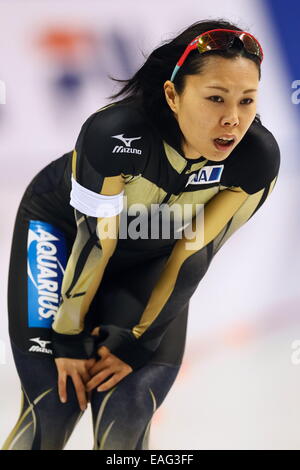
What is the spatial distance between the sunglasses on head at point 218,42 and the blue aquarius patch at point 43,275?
0.58 m

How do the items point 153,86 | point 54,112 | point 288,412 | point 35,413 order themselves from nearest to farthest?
1. point 153,86
2. point 35,413
3. point 54,112
4. point 288,412

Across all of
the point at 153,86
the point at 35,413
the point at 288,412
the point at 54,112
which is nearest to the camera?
the point at 153,86

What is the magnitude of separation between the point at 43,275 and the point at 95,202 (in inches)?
12.0

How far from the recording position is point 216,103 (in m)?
1.67

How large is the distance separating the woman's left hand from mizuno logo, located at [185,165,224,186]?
507mm

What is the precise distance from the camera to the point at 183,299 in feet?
6.67

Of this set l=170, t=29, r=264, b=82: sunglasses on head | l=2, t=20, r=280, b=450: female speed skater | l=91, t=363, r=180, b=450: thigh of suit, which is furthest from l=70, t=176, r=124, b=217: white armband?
l=91, t=363, r=180, b=450: thigh of suit

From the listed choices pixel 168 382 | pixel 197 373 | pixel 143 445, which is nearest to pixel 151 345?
pixel 168 382

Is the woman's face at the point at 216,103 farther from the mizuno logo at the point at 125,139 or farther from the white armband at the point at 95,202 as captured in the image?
the white armband at the point at 95,202

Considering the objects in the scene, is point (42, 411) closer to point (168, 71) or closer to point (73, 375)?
point (73, 375)

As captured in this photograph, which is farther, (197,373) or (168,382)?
(197,373)

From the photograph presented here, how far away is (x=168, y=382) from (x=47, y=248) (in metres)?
0.47

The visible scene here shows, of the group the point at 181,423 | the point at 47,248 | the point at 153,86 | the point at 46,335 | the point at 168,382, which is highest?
the point at 153,86
